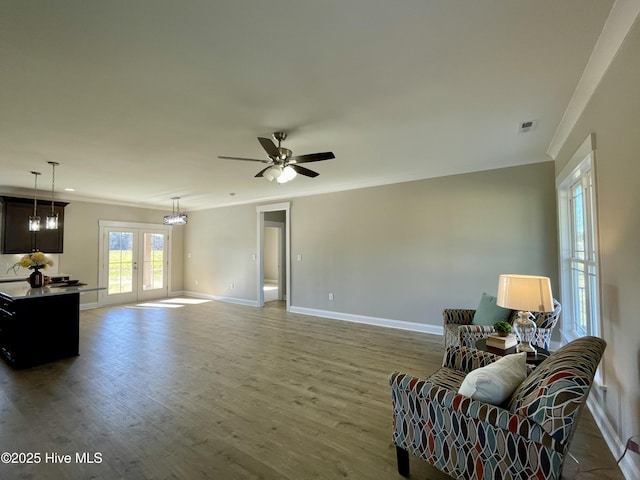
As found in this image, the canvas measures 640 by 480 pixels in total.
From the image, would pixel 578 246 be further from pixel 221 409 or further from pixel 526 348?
pixel 221 409

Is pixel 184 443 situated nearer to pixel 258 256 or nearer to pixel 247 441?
pixel 247 441

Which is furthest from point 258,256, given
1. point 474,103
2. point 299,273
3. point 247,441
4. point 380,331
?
point 474,103

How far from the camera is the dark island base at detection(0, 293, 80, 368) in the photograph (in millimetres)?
3518

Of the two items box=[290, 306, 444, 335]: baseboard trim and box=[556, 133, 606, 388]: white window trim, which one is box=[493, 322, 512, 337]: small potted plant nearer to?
box=[556, 133, 606, 388]: white window trim

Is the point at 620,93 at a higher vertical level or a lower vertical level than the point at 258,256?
higher

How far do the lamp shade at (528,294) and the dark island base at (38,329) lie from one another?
5.13 m

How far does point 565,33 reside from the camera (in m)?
1.65

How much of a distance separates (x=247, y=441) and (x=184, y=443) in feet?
1.50

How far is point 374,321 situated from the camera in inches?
210

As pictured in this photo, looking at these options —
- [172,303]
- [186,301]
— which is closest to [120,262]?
[172,303]

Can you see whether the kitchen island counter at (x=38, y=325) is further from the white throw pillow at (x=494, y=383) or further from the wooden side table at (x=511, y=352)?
the wooden side table at (x=511, y=352)

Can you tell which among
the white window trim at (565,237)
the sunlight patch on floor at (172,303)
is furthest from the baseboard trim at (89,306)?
the white window trim at (565,237)

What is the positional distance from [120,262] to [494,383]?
8458 mm

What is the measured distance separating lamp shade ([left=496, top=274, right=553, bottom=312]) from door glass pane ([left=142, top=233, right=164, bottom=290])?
846 centimetres
